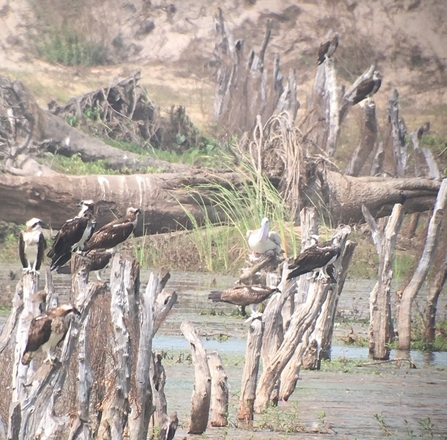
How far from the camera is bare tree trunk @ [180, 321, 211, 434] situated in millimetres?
6863

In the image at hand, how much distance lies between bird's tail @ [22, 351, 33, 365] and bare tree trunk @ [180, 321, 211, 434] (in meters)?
1.40

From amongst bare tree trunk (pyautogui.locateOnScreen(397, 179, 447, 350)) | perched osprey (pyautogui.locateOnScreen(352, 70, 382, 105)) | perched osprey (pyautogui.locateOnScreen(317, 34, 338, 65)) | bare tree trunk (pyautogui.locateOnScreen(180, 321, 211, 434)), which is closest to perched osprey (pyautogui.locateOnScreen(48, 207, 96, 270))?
bare tree trunk (pyautogui.locateOnScreen(180, 321, 211, 434))

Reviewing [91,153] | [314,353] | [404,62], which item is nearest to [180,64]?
[404,62]

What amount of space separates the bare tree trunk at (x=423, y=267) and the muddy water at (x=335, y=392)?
345 millimetres

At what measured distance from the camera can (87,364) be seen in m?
5.98

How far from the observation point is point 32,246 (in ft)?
23.8

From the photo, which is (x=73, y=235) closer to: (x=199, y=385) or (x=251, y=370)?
(x=199, y=385)

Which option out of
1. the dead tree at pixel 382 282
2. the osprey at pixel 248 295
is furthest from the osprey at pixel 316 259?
the dead tree at pixel 382 282

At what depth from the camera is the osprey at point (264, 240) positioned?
10.5 m

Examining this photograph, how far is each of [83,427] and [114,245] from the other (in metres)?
2.13

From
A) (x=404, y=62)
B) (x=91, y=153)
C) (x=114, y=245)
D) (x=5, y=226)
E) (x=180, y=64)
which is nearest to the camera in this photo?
(x=114, y=245)

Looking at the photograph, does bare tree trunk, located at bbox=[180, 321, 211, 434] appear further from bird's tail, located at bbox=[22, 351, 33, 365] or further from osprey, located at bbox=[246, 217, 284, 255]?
osprey, located at bbox=[246, 217, 284, 255]

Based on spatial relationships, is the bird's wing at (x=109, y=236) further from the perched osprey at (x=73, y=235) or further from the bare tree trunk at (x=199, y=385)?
the bare tree trunk at (x=199, y=385)

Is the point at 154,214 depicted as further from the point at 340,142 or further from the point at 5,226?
the point at 340,142
